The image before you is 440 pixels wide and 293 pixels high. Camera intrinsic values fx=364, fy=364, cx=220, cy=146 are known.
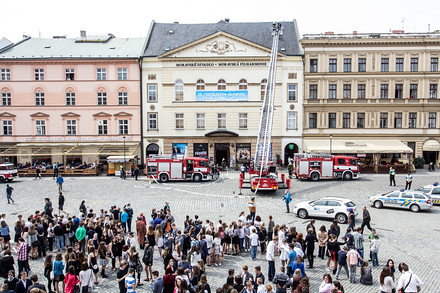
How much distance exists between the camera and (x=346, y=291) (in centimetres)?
1212

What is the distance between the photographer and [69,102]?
1800 inches

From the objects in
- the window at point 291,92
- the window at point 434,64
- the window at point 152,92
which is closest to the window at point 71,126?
the window at point 152,92

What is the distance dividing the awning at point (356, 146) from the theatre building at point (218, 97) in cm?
234

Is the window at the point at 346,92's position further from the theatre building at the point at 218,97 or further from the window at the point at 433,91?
the window at the point at 433,91

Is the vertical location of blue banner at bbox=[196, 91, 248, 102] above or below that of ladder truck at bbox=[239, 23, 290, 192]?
above

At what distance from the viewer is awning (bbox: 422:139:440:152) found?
1716 inches

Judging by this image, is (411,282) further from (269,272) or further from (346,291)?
(269,272)

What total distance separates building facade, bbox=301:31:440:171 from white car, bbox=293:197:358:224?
23675 mm

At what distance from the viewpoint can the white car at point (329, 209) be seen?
805 inches

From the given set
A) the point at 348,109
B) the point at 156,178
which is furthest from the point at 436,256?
the point at 348,109

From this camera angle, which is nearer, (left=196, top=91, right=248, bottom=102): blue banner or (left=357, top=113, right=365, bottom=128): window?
(left=357, top=113, right=365, bottom=128): window

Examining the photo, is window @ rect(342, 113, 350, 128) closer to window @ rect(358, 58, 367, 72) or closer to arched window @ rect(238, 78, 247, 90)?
window @ rect(358, 58, 367, 72)

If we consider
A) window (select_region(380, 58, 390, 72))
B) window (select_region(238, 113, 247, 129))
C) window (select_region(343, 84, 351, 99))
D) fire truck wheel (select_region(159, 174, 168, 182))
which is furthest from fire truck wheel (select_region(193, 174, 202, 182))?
window (select_region(380, 58, 390, 72))

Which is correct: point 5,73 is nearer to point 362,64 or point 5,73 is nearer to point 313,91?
point 313,91
